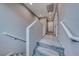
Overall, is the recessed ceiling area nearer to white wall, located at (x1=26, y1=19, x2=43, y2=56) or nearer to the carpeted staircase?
white wall, located at (x1=26, y1=19, x2=43, y2=56)

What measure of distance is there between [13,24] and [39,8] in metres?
0.47

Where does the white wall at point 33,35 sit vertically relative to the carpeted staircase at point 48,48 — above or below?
above

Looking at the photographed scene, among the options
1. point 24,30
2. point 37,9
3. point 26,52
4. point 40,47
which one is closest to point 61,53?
point 40,47

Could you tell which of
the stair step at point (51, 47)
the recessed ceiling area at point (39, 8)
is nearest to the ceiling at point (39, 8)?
the recessed ceiling area at point (39, 8)

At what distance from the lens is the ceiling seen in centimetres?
161

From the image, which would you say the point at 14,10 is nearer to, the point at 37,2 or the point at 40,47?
the point at 37,2

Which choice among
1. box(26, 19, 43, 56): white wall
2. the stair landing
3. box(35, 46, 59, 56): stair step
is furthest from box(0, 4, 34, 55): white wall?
the stair landing

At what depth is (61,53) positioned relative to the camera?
160 centimetres

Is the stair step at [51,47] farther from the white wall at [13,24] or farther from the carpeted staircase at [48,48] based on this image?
the white wall at [13,24]

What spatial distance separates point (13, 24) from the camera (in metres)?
1.59

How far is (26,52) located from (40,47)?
10.1 inches

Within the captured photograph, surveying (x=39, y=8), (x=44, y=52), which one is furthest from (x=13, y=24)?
(x=44, y=52)

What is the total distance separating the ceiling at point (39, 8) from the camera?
1.61 meters

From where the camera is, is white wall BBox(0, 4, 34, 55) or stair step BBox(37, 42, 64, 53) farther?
stair step BBox(37, 42, 64, 53)
